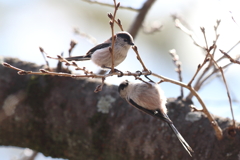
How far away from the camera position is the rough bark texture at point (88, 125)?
236cm

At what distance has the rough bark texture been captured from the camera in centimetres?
236

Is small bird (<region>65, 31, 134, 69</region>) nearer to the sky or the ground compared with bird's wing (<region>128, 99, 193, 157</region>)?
nearer to the sky

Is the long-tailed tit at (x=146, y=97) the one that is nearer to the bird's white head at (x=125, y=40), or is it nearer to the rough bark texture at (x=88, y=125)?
the rough bark texture at (x=88, y=125)

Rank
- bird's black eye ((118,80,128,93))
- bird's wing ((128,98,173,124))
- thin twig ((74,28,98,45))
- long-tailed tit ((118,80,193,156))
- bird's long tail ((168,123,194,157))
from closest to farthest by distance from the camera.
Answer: bird's long tail ((168,123,194,157)) → bird's wing ((128,98,173,124)) → long-tailed tit ((118,80,193,156)) → bird's black eye ((118,80,128,93)) → thin twig ((74,28,98,45))

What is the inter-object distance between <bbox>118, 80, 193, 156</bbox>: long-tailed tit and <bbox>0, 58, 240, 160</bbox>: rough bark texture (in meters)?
0.09

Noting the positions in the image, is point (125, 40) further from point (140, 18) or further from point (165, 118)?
point (140, 18)

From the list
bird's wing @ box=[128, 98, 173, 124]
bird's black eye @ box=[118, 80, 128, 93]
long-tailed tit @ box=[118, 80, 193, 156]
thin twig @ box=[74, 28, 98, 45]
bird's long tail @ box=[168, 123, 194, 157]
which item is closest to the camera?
bird's long tail @ box=[168, 123, 194, 157]

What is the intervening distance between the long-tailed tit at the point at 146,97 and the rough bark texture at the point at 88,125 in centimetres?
9

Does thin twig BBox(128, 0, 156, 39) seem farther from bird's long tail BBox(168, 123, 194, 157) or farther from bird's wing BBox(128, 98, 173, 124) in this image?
bird's long tail BBox(168, 123, 194, 157)

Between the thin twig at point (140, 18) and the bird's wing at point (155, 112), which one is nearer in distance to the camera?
the bird's wing at point (155, 112)

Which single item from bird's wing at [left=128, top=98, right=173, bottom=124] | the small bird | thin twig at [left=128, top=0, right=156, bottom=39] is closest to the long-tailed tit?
bird's wing at [left=128, top=98, right=173, bottom=124]

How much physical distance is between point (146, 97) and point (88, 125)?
0.57 metres

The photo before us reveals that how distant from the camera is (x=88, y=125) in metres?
2.64

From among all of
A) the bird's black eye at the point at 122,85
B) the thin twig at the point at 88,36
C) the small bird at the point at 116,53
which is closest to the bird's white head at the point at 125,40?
the small bird at the point at 116,53
